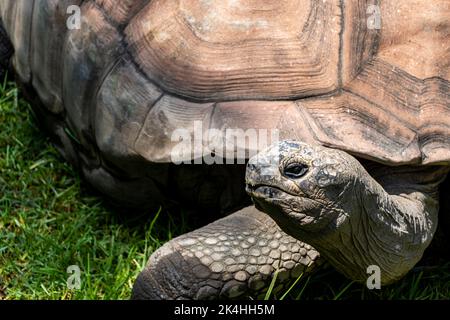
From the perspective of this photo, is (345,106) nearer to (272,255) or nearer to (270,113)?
(270,113)

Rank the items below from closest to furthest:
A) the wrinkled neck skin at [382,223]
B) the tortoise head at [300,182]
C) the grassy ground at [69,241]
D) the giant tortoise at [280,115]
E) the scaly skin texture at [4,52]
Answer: the tortoise head at [300,182] → the wrinkled neck skin at [382,223] → the giant tortoise at [280,115] → the grassy ground at [69,241] → the scaly skin texture at [4,52]

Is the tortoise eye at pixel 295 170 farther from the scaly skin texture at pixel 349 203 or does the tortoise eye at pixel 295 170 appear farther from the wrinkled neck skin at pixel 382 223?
the wrinkled neck skin at pixel 382 223

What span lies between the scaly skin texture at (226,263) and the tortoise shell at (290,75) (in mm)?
403

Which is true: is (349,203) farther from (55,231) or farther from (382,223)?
(55,231)

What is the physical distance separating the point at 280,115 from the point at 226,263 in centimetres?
61

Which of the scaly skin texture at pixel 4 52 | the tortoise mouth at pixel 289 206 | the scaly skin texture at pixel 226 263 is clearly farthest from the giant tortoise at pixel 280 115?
the scaly skin texture at pixel 4 52

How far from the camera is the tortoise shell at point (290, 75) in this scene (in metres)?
3.73

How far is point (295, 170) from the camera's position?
3264 millimetres

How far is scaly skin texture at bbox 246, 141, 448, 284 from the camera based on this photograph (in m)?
3.26

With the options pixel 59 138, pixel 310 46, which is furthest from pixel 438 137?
pixel 59 138

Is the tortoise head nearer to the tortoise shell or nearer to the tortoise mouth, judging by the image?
the tortoise mouth

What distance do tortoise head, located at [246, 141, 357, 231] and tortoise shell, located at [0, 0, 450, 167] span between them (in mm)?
349

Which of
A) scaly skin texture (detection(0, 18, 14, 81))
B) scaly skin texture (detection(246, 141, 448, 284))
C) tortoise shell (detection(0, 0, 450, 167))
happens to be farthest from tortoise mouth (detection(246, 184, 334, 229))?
scaly skin texture (detection(0, 18, 14, 81))
